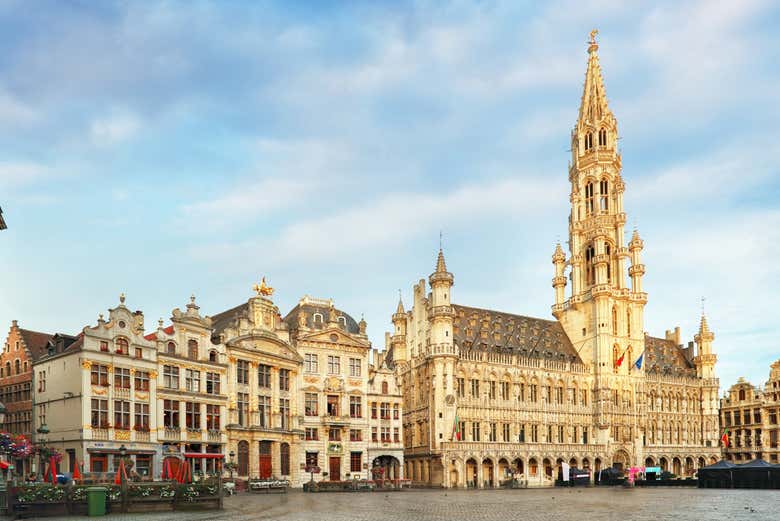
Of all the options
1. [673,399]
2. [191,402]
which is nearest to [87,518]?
[191,402]

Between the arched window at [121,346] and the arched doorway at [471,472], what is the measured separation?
→ 41200 mm

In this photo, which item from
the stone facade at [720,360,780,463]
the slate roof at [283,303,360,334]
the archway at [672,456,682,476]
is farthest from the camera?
the stone facade at [720,360,780,463]

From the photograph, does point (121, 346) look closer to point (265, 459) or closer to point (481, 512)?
point (265, 459)

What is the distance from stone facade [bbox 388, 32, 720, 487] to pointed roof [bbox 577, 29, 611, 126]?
166mm

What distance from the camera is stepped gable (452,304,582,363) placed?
95.0m

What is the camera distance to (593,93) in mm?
117562

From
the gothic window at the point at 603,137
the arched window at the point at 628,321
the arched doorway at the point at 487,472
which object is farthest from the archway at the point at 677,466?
the gothic window at the point at 603,137

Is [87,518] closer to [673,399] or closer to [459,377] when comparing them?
[459,377]

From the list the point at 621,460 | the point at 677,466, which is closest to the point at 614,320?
the point at 621,460

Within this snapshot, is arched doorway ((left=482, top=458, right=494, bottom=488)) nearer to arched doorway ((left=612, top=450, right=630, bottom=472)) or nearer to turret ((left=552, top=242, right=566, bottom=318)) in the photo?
arched doorway ((left=612, top=450, right=630, bottom=472))

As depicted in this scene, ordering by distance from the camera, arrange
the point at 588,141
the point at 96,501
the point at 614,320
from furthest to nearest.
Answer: the point at 588,141, the point at 614,320, the point at 96,501

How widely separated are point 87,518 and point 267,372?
3993 cm

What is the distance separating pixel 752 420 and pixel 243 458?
80.3 meters

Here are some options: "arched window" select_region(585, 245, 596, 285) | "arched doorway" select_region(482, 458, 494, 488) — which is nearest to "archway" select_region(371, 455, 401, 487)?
"arched doorway" select_region(482, 458, 494, 488)
